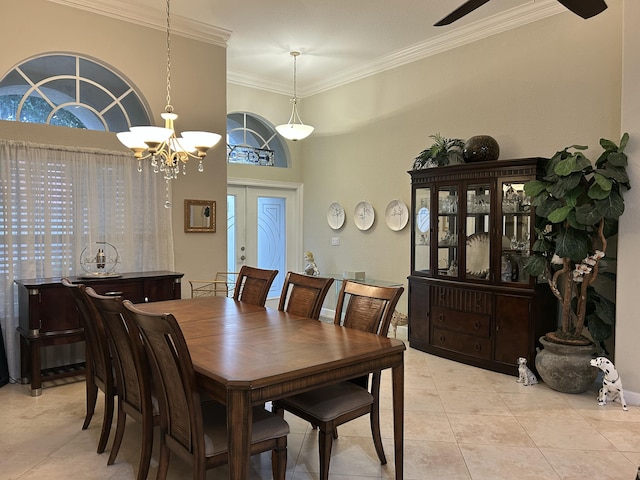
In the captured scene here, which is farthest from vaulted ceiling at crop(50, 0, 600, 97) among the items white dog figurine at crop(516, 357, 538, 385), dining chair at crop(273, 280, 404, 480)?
white dog figurine at crop(516, 357, 538, 385)

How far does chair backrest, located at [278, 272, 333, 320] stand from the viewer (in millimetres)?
3035

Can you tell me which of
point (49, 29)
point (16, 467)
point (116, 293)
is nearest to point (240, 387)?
point (16, 467)

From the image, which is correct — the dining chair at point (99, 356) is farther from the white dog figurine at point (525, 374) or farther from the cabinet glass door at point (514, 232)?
the cabinet glass door at point (514, 232)

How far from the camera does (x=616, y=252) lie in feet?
12.7

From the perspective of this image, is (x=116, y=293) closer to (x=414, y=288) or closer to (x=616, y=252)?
(x=414, y=288)

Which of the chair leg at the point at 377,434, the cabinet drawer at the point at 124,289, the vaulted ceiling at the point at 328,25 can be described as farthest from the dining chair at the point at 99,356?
the vaulted ceiling at the point at 328,25

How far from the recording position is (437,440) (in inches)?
116

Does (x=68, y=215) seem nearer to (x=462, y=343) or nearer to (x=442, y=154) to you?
(x=442, y=154)

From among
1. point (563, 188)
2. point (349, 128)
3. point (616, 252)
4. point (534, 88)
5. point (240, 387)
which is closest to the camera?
point (240, 387)

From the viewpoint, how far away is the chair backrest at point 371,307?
2.60 m

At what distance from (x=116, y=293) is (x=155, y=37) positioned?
2.50 m

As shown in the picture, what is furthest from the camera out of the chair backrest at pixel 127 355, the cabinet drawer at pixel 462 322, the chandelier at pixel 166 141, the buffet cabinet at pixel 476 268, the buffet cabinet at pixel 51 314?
the cabinet drawer at pixel 462 322

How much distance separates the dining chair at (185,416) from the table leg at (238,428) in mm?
170

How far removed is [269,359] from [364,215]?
417 centimetres
